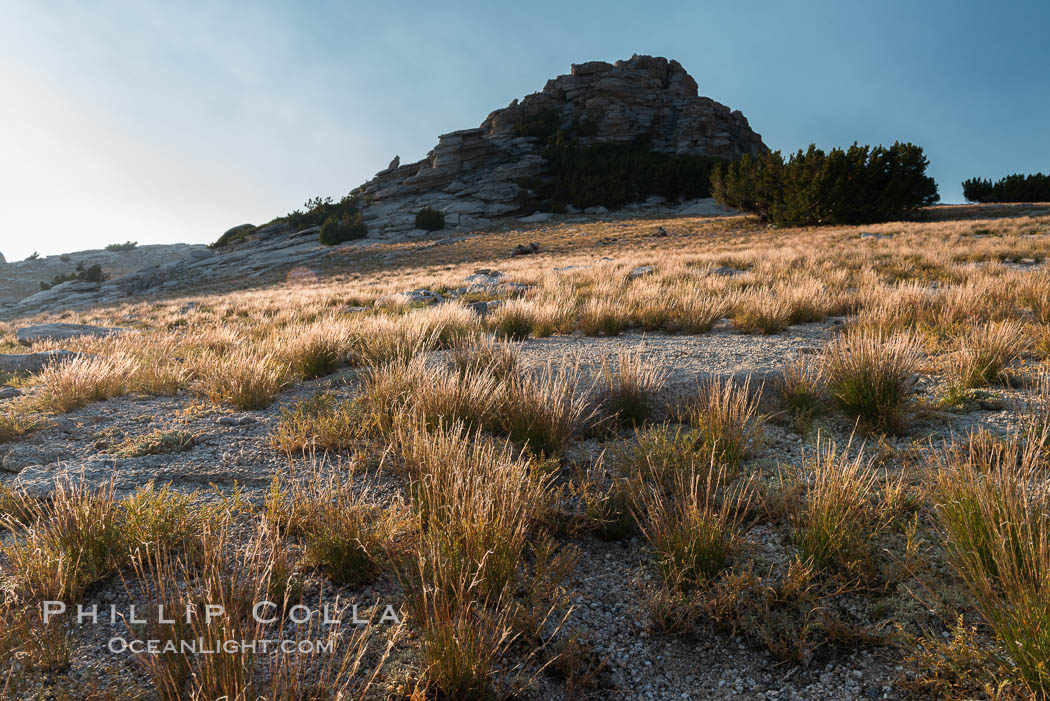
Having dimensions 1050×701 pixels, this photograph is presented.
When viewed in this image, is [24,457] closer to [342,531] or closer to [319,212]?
[342,531]

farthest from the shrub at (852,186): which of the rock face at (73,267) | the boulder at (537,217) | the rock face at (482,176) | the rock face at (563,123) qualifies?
the rock face at (73,267)

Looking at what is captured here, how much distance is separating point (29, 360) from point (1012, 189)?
63.3 meters

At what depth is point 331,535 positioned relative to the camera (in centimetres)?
201

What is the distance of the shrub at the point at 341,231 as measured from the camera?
43562 millimetres

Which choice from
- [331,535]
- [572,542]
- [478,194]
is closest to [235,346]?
[331,535]

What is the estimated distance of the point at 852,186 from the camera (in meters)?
29.1

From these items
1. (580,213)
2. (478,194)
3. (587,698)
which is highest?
(478,194)

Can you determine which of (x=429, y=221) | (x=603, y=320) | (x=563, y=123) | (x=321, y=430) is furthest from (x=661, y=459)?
(x=563, y=123)

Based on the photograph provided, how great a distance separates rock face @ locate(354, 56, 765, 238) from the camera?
55.4m

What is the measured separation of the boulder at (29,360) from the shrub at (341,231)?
39.4 meters

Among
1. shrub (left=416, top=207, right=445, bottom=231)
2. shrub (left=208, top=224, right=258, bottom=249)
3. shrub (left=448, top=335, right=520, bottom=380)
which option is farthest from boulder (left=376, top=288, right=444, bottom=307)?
shrub (left=208, top=224, right=258, bottom=249)

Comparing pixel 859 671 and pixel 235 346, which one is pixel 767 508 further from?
pixel 235 346

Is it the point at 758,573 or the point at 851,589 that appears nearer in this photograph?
the point at 851,589

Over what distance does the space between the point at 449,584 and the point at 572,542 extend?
0.74 m
